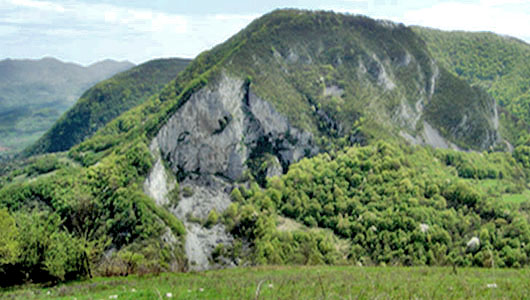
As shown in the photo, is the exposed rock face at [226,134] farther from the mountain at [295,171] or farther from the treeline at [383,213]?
the treeline at [383,213]

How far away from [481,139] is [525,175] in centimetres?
2456

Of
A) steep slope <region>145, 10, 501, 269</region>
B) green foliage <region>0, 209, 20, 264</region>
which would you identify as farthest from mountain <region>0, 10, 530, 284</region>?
steep slope <region>145, 10, 501, 269</region>

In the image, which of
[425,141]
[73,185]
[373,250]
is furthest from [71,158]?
[425,141]

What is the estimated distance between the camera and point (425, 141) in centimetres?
14812

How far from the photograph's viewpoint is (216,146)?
115 meters

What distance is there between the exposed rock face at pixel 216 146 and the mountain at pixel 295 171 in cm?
47

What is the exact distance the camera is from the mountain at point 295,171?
7938 cm

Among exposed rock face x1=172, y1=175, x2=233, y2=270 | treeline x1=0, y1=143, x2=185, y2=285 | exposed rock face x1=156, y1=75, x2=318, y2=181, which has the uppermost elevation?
exposed rock face x1=156, y1=75, x2=318, y2=181

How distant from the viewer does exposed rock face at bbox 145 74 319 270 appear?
326 ft

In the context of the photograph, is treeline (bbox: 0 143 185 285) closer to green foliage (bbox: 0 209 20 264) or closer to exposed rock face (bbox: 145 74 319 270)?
green foliage (bbox: 0 209 20 264)

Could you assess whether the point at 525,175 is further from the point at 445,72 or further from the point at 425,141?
the point at 445,72

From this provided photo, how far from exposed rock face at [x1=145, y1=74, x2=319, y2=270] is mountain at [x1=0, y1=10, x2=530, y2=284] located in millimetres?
471

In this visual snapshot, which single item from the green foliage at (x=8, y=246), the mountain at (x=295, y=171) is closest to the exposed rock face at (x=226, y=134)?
the mountain at (x=295, y=171)

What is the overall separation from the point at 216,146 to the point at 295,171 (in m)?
28.3
